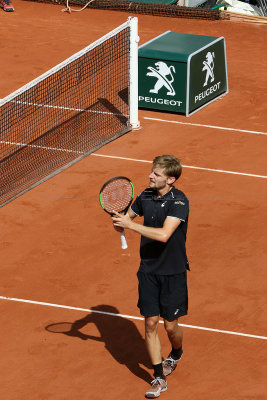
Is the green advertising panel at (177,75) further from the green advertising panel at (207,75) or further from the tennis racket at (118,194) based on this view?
the tennis racket at (118,194)

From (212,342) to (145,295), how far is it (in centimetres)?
180

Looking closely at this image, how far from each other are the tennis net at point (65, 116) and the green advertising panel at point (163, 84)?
502 millimetres

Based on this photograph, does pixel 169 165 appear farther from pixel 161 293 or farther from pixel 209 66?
pixel 209 66

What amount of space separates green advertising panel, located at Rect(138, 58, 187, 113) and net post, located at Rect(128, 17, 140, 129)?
96 cm

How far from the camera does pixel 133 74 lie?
17.3 meters

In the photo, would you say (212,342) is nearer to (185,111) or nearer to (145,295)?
(145,295)

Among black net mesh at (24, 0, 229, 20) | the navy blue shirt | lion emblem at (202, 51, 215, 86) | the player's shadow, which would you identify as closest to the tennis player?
the navy blue shirt

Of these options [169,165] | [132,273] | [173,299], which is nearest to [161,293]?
[173,299]

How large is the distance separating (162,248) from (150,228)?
374 millimetres

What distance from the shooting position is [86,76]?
1991 cm

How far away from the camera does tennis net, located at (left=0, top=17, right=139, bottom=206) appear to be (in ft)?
51.8

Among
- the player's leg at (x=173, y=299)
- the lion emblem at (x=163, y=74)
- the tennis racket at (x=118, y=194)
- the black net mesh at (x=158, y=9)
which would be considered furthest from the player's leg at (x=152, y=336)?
the black net mesh at (x=158, y=9)

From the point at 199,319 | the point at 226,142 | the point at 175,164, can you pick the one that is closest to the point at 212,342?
the point at 199,319

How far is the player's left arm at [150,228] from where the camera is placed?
8.46 meters
